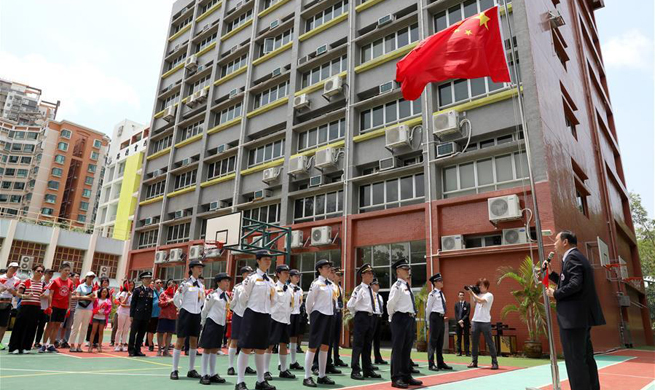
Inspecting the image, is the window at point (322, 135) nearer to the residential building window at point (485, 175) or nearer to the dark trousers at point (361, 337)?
the residential building window at point (485, 175)

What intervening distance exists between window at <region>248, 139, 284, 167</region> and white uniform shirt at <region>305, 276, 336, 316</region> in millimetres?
17052

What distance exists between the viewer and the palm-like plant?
12.2m

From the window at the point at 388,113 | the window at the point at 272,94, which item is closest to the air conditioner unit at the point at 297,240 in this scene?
the window at the point at 388,113

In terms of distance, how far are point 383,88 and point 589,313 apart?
16222 millimetres

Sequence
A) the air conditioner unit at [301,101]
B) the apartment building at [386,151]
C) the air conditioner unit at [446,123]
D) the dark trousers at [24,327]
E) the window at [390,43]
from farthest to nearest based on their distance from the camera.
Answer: the air conditioner unit at [301,101] → the window at [390,43] → the air conditioner unit at [446,123] → the apartment building at [386,151] → the dark trousers at [24,327]

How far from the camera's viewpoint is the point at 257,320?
5797 mm

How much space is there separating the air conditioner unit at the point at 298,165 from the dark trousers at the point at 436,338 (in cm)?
1293

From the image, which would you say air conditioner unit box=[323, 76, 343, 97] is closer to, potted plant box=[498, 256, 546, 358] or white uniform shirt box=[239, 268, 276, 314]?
potted plant box=[498, 256, 546, 358]

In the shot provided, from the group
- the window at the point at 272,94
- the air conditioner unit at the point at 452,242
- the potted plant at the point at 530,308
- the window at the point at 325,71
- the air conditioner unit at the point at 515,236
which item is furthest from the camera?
the window at the point at 272,94

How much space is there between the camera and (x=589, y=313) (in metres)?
4.56

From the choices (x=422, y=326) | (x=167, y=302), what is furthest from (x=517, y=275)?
(x=167, y=302)

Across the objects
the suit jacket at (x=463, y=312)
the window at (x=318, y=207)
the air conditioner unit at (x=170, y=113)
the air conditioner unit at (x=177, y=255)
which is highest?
the air conditioner unit at (x=170, y=113)

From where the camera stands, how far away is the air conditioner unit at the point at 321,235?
61.9ft

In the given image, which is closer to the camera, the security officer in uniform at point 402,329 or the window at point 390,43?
the security officer in uniform at point 402,329
